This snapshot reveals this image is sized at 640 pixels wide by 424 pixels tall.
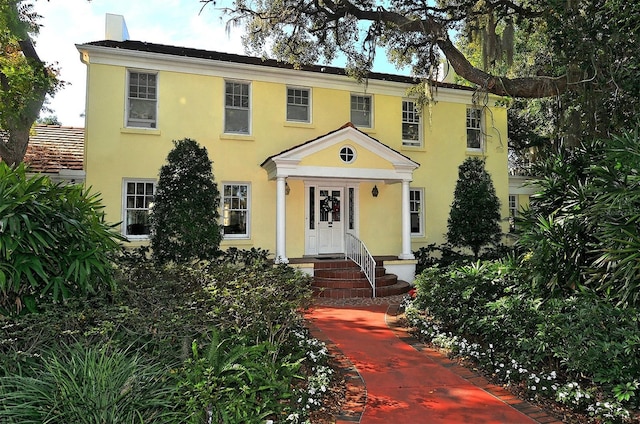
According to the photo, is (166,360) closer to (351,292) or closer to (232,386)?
(232,386)

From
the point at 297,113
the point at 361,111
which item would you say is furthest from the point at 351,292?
the point at 361,111

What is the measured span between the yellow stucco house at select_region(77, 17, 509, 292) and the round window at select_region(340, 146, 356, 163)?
0.11ft

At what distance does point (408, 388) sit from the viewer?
16.5 feet

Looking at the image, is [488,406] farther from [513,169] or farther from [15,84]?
[513,169]

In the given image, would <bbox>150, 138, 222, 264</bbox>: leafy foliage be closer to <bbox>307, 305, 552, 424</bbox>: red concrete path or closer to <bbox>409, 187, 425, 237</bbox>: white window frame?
<bbox>307, 305, 552, 424</bbox>: red concrete path

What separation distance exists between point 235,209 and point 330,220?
3193mm

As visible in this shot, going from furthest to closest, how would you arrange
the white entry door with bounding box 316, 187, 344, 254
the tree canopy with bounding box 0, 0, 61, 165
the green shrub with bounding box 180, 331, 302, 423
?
the white entry door with bounding box 316, 187, 344, 254 → the tree canopy with bounding box 0, 0, 61, 165 → the green shrub with bounding box 180, 331, 302, 423

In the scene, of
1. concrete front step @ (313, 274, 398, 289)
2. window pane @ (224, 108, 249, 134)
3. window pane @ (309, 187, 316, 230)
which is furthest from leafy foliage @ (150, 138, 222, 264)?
window pane @ (309, 187, 316, 230)

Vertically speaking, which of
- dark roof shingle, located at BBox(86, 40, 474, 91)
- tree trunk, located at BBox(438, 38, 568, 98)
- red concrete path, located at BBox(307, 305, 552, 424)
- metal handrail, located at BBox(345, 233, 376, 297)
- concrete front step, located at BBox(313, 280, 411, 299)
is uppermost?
dark roof shingle, located at BBox(86, 40, 474, 91)

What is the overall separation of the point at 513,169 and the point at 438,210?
11361mm

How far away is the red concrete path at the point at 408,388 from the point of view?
4301 millimetres

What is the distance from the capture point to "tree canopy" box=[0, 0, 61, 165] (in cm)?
1015

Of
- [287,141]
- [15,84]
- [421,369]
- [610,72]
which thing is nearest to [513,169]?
[287,141]

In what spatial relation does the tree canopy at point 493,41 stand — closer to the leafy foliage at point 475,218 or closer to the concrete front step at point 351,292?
the leafy foliage at point 475,218
